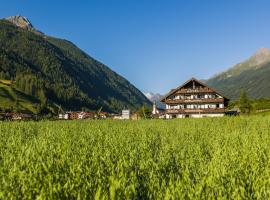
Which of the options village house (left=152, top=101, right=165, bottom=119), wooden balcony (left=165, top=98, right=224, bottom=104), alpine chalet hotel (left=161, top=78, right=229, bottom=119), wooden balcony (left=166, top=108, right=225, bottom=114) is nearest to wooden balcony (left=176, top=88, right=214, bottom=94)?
alpine chalet hotel (left=161, top=78, right=229, bottom=119)

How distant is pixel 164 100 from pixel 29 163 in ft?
294

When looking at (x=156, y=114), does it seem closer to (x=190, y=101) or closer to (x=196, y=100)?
(x=190, y=101)

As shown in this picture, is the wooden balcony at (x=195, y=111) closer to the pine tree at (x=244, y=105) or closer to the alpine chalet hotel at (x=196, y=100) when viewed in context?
the alpine chalet hotel at (x=196, y=100)

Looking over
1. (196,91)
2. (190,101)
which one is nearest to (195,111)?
(190,101)

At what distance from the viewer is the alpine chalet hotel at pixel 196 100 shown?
298 ft

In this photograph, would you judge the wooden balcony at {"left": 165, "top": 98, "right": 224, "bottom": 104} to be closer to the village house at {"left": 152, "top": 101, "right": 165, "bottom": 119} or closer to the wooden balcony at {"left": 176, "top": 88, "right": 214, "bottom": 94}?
the wooden balcony at {"left": 176, "top": 88, "right": 214, "bottom": 94}

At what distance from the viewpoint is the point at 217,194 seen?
202 inches

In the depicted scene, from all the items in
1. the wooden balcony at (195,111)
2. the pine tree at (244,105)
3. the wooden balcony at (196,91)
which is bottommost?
the wooden balcony at (195,111)

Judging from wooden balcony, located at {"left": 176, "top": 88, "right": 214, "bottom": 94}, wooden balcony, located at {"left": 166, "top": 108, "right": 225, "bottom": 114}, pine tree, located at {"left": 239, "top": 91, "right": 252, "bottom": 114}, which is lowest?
wooden balcony, located at {"left": 166, "top": 108, "right": 225, "bottom": 114}

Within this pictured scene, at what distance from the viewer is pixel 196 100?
91812 millimetres

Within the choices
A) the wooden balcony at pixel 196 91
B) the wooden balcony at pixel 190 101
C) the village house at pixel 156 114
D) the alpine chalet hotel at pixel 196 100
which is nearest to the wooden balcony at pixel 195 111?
the alpine chalet hotel at pixel 196 100

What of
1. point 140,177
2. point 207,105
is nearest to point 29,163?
point 140,177

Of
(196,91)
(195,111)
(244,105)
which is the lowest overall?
(195,111)

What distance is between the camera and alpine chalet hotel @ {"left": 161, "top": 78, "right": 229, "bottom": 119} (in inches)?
3578
